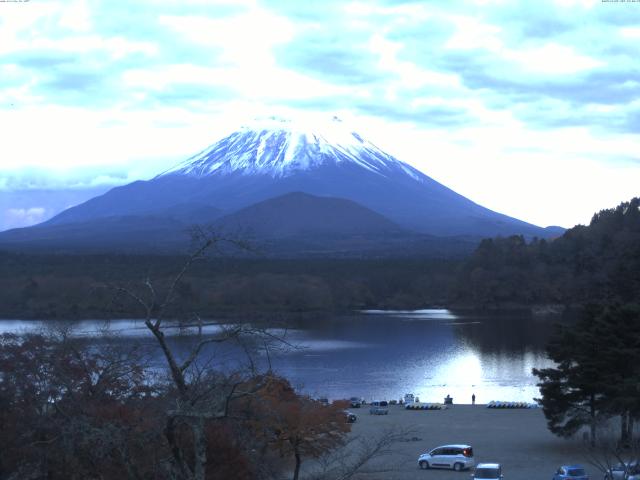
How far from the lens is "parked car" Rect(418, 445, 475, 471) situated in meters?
10.3

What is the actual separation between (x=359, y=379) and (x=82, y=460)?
14791 mm


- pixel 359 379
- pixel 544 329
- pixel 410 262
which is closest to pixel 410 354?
pixel 359 379

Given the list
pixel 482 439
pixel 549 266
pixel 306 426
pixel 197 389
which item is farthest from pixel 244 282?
pixel 197 389

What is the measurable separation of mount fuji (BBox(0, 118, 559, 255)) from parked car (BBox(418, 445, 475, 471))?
72301 millimetres

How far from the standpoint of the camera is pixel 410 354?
79.4 feet

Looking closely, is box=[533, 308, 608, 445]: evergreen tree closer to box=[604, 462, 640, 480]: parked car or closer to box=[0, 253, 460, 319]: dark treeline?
box=[604, 462, 640, 480]: parked car

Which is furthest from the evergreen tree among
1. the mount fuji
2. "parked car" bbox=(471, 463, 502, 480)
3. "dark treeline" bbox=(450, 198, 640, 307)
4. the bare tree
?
the mount fuji

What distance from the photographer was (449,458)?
33.8 feet

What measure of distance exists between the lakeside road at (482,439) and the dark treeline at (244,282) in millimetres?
15254

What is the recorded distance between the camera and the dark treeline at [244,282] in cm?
3528

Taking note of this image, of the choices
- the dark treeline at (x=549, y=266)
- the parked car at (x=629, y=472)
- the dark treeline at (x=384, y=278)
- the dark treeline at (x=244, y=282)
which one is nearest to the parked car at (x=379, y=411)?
the parked car at (x=629, y=472)

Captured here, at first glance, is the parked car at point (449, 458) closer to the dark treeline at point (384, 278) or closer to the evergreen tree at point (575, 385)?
the evergreen tree at point (575, 385)

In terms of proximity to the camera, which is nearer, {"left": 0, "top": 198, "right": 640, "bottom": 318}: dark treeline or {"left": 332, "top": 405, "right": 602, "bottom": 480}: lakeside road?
{"left": 332, "top": 405, "right": 602, "bottom": 480}: lakeside road

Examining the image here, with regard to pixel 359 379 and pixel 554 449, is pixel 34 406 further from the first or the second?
pixel 359 379
